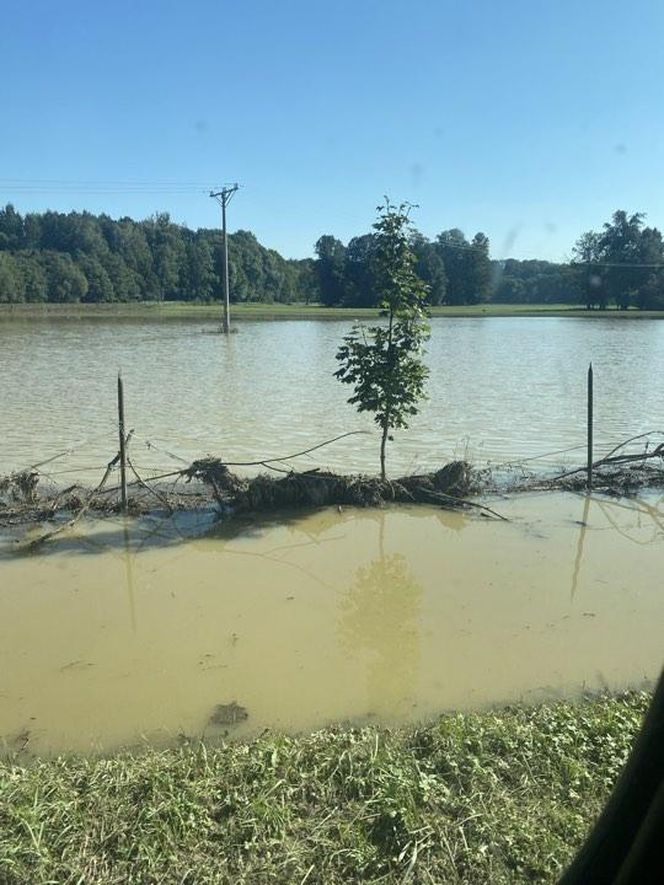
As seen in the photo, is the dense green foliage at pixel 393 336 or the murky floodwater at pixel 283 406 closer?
the dense green foliage at pixel 393 336

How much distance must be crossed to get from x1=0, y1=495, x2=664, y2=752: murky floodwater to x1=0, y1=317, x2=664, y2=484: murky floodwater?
→ 12.9ft

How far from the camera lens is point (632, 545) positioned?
954cm

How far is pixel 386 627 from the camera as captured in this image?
705 cm

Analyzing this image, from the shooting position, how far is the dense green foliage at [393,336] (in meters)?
10.9

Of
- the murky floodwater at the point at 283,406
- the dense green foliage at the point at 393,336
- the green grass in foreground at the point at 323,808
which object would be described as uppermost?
the dense green foliage at the point at 393,336

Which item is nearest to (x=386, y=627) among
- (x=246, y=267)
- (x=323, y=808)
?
(x=323, y=808)

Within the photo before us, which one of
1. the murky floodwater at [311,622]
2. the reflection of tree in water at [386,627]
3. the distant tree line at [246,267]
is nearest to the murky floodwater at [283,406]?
the murky floodwater at [311,622]

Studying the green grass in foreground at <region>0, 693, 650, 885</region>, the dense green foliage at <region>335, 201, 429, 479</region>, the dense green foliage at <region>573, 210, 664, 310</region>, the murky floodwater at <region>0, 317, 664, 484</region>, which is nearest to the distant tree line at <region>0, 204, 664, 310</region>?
the dense green foliage at <region>573, 210, 664, 310</region>

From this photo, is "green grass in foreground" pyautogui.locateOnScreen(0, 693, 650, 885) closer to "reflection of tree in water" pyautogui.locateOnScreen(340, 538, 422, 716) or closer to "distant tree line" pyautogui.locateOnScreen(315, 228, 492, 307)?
"reflection of tree in water" pyautogui.locateOnScreen(340, 538, 422, 716)

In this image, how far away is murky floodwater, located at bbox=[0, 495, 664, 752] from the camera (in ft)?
18.5

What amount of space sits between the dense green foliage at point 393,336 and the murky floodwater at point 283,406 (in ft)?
7.93

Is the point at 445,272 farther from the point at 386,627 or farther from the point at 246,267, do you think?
the point at 386,627

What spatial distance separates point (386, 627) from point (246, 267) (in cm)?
13182

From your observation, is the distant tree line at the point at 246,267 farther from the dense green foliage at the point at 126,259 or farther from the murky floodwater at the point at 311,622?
the murky floodwater at the point at 311,622
